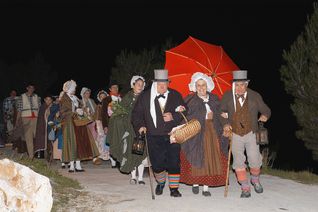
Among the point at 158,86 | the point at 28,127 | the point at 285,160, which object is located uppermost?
the point at 158,86

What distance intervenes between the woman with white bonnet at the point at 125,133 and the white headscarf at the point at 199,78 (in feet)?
5.06

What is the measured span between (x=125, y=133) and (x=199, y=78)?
6.56ft

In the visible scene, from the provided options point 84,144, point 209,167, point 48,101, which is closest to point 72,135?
point 84,144

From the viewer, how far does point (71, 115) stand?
10734 millimetres

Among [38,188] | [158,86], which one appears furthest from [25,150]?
[38,188]

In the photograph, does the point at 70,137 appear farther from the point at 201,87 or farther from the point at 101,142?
the point at 201,87

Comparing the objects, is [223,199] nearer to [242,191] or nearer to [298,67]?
[242,191]

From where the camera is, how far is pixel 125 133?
30.6 feet

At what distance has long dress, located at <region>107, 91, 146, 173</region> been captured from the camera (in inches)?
363

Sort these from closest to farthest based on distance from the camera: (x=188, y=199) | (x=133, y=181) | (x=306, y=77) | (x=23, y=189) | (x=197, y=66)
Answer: (x=23, y=189) < (x=188, y=199) < (x=197, y=66) < (x=133, y=181) < (x=306, y=77)

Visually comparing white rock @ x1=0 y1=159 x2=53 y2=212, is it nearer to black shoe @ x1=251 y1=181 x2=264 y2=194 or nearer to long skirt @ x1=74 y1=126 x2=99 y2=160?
black shoe @ x1=251 y1=181 x2=264 y2=194

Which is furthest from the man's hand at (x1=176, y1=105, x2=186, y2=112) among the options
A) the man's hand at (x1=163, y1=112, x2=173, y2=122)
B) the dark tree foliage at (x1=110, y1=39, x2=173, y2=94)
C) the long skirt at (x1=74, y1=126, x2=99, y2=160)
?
the dark tree foliage at (x1=110, y1=39, x2=173, y2=94)

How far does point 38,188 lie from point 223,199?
2.94 metres

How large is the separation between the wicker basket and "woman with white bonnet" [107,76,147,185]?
64.3 inches
